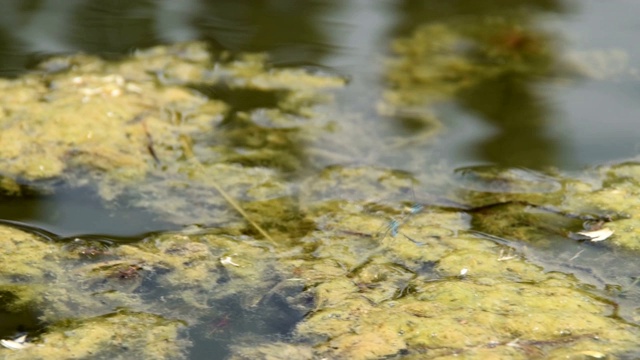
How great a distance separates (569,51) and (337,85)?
36.8 inches

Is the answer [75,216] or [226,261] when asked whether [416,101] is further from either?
[75,216]

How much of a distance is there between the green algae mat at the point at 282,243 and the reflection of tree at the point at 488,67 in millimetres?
134

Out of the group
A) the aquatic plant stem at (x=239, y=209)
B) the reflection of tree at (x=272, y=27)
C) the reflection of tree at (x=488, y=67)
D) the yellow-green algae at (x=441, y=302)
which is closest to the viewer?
the yellow-green algae at (x=441, y=302)

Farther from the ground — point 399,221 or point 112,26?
point 112,26

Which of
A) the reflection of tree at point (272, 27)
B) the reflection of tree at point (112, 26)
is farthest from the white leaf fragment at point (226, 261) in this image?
the reflection of tree at point (112, 26)

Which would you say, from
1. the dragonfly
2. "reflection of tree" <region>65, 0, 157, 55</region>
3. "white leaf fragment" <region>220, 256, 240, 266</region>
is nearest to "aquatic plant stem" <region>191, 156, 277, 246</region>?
"white leaf fragment" <region>220, 256, 240, 266</region>

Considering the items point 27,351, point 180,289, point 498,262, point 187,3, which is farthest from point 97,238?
point 187,3

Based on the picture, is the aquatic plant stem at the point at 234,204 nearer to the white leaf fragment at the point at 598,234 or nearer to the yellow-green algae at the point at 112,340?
the yellow-green algae at the point at 112,340

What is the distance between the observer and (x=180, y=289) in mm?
2105

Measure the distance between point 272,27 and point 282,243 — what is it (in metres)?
1.49

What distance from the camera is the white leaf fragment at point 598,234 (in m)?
2.25

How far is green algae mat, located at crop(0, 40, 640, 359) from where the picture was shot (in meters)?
1.92

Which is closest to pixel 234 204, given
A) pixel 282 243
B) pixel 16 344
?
pixel 282 243

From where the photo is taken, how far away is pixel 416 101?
3061 millimetres
